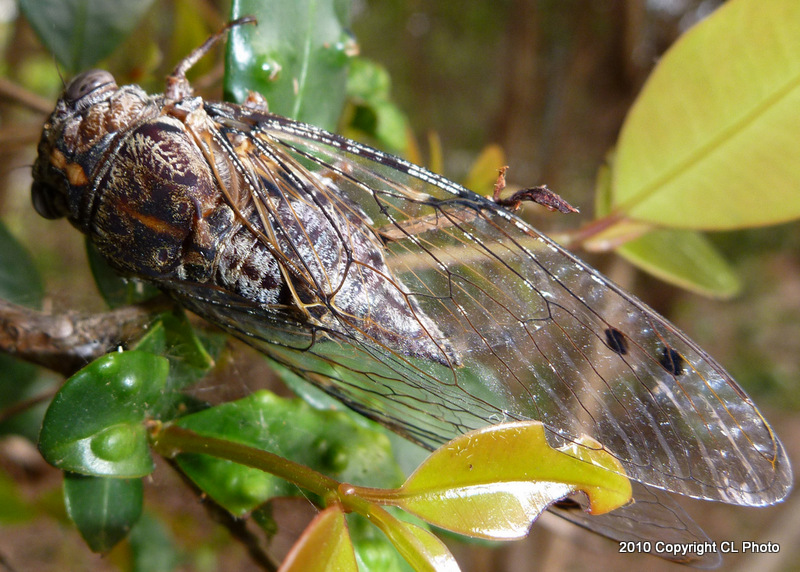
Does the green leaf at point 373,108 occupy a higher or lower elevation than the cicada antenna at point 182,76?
higher

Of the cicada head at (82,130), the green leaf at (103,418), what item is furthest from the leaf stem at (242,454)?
the cicada head at (82,130)

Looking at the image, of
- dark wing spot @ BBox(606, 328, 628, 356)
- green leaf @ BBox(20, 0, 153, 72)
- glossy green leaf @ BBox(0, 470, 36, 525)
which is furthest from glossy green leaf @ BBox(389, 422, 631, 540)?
glossy green leaf @ BBox(0, 470, 36, 525)

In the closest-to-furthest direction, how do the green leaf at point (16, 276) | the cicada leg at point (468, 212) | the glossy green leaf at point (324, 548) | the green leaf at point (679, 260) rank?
the glossy green leaf at point (324, 548)
the cicada leg at point (468, 212)
the green leaf at point (16, 276)
the green leaf at point (679, 260)

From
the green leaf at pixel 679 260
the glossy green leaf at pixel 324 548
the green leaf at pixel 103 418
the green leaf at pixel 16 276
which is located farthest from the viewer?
the green leaf at pixel 679 260

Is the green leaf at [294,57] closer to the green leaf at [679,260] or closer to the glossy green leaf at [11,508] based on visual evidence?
the green leaf at [679,260]

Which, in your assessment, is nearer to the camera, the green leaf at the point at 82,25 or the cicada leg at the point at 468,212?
the cicada leg at the point at 468,212

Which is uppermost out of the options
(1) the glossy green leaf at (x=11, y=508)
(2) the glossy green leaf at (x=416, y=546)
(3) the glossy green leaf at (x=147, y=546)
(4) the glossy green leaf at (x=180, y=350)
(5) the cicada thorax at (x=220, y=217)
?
(5) the cicada thorax at (x=220, y=217)

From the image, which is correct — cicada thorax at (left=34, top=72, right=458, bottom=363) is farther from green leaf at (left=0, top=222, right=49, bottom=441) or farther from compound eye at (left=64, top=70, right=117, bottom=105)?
green leaf at (left=0, top=222, right=49, bottom=441)
